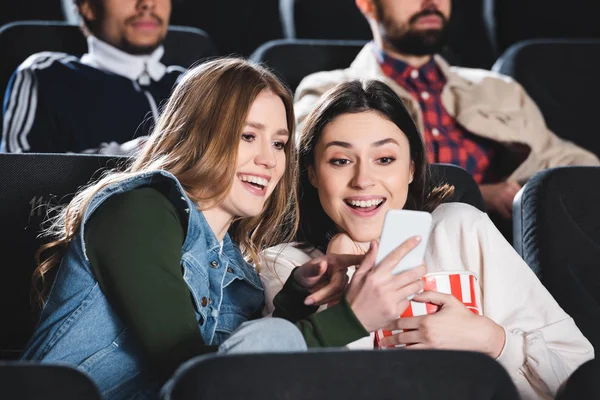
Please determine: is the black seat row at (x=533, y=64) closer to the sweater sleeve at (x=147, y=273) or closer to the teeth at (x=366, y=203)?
the teeth at (x=366, y=203)

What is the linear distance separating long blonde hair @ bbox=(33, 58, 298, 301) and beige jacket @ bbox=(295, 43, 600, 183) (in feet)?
2.23

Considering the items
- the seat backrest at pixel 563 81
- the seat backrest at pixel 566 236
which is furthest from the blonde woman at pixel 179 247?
the seat backrest at pixel 563 81

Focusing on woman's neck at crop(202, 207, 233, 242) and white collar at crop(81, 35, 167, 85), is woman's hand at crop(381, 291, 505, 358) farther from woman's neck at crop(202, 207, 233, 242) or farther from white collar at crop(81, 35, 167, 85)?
white collar at crop(81, 35, 167, 85)

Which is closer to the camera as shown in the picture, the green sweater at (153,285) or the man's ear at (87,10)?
the green sweater at (153,285)

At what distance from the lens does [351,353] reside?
852 mm

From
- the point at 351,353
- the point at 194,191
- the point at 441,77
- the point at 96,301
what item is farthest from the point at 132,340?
the point at 441,77

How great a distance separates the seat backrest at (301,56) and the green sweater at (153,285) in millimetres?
1011

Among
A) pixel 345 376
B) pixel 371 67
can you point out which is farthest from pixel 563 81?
pixel 345 376

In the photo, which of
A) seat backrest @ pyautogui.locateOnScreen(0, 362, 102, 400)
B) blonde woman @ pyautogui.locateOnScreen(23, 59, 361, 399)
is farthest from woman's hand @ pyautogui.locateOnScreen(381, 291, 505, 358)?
seat backrest @ pyautogui.locateOnScreen(0, 362, 102, 400)

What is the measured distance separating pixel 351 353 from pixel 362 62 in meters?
1.35

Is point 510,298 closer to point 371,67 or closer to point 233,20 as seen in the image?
point 371,67

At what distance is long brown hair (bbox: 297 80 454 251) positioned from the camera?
4.38ft

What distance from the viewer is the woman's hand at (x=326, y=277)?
1106 millimetres

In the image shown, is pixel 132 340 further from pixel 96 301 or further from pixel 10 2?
pixel 10 2
